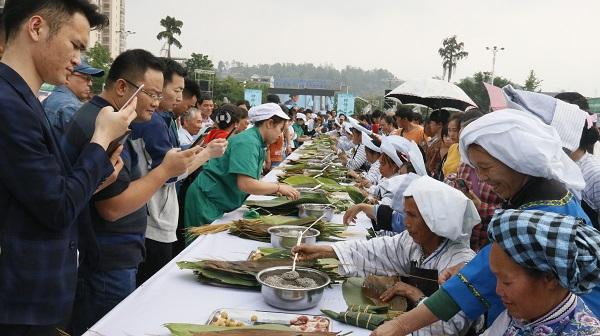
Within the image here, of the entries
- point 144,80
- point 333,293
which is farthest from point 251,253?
point 144,80

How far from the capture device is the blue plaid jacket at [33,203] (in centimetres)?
149

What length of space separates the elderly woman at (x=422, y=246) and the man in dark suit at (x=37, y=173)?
1114 mm

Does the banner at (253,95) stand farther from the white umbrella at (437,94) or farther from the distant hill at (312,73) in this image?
the distant hill at (312,73)

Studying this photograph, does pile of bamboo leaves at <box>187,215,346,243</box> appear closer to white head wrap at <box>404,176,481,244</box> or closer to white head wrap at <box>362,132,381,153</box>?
white head wrap at <box>404,176,481,244</box>

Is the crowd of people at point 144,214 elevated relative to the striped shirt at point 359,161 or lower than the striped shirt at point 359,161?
elevated

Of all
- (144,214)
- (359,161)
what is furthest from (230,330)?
(359,161)

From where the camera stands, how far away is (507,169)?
1711 millimetres

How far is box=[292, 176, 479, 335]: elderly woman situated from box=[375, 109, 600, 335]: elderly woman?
21 centimetres

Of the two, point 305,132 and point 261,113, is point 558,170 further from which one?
point 305,132

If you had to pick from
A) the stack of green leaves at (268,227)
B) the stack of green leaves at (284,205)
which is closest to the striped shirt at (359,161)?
the stack of green leaves at (284,205)

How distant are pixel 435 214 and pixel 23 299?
5.21ft

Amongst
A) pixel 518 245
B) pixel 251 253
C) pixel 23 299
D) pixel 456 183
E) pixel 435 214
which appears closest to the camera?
pixel 518 245

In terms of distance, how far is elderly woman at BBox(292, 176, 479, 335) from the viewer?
208 centimetres

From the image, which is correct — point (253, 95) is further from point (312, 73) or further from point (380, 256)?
point (312, 73)
